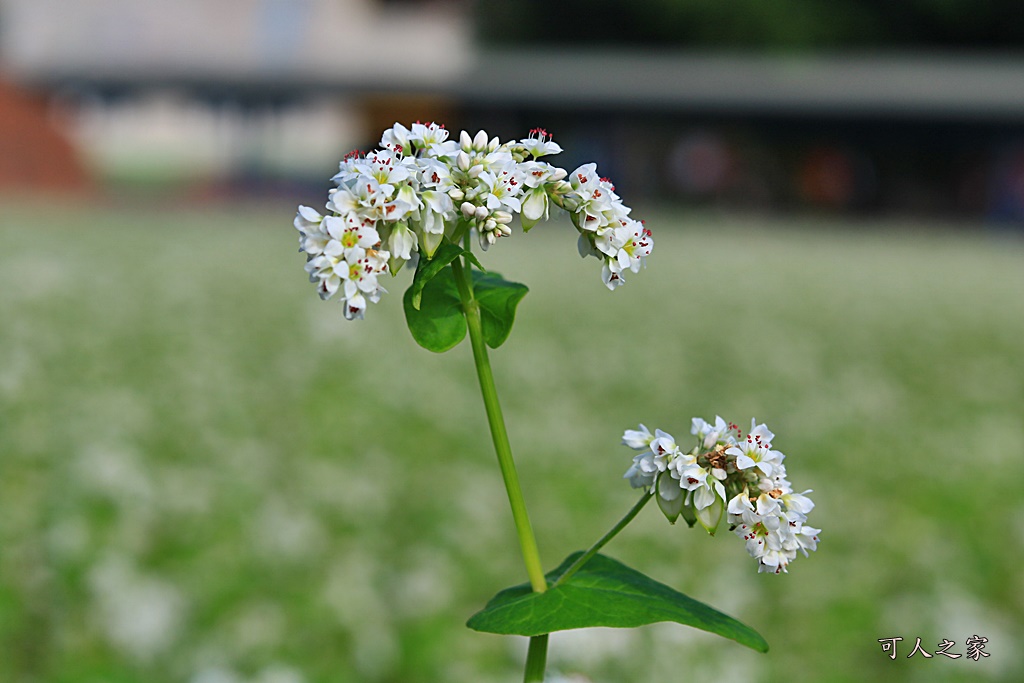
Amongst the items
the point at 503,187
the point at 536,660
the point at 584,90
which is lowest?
the point at 536,660

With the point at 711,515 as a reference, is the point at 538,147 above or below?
above

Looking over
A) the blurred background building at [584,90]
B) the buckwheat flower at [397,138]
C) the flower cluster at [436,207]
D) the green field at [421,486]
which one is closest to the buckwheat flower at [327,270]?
the flower cluster at [436,207]

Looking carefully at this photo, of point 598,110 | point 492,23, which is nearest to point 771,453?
point 598,110

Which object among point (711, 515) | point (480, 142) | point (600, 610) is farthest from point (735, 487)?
point (480, 142)

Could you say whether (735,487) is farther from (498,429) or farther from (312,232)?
(312,232)

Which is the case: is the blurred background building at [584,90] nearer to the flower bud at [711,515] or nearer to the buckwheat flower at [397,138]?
the buckwheat flower at [397,138]

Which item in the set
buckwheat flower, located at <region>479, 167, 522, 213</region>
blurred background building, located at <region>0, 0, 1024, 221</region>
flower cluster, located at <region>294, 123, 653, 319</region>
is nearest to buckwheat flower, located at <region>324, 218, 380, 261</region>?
flower cluster, located at <region>294, 123, 653, 319</region>

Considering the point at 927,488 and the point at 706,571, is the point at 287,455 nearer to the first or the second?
the point at 706,571
